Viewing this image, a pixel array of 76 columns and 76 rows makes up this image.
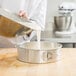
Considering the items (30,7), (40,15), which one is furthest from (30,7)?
(40,15)

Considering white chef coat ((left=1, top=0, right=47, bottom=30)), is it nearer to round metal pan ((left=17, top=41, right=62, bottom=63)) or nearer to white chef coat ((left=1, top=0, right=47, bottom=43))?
white chef coat ((left=1, top=0, right=47, bottom=43))

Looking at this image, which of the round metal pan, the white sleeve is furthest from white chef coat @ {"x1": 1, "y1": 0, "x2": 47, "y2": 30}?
the round metal pan

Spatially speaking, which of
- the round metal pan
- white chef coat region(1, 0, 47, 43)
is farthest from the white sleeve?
the round metal pan

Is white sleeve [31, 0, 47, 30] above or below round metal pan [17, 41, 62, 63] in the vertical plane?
above

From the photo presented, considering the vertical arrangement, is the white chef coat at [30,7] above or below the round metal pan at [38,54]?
above

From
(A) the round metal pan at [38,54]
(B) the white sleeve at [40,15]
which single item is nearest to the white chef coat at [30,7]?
(B) the white sleeve at [40,15]

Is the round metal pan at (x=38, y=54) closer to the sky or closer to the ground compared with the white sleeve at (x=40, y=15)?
closer to the ground

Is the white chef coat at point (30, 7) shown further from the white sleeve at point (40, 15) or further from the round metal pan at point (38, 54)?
the round metal pan at point (38, 54)

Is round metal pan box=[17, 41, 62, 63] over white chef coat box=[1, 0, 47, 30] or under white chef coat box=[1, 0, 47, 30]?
under

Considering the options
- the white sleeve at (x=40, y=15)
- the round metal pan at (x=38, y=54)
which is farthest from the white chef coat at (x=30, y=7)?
the round metal pan at (x=38, y=54)

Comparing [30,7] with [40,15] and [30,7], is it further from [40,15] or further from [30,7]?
[40,15]

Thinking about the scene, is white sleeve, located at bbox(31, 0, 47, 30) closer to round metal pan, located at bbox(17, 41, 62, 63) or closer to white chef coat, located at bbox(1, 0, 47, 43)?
white chef coat, located at bbox(1, 0, 47, 43)

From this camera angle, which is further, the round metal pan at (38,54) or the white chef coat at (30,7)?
the white chef coat at (30,7)

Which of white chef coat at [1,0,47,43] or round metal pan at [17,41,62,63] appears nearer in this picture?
round metal pan at [17,41,62,63]
